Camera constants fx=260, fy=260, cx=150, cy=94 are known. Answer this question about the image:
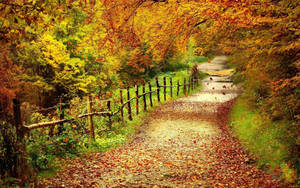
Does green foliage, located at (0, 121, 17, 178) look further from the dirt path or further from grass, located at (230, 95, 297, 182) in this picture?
grass, located at (230, 95, 297, 182)

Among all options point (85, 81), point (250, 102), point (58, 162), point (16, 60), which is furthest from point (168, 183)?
point (16, 60)

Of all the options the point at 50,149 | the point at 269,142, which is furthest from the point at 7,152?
the point at 269,142

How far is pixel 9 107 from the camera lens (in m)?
4.60

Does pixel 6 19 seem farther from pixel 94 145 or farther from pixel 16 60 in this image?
pixel 16 60

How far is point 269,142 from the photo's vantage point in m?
7.27

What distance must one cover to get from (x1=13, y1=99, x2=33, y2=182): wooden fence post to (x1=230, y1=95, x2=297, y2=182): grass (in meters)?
4.79

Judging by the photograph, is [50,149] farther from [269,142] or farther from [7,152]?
[269,142]

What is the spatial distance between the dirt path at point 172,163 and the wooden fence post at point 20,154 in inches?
17.5

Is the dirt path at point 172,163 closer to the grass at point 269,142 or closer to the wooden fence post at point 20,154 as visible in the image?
the grass at point 269,142

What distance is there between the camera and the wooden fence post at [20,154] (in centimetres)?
452

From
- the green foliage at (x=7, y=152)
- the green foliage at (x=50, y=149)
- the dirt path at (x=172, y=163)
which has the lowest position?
the dirt path at (x=172, y=163)

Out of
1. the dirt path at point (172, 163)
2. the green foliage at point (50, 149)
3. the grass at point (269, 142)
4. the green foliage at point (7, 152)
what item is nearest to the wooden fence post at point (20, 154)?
the green foliage at point (7, 152)

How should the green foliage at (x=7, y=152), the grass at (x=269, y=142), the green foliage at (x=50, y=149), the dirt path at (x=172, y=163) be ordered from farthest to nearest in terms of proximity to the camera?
1. the grass at (x=269, y=142)
2. the dirt path at (x=172, y=163)
3. the green foliage at (x=50, y=149)
4. the green foliage at (x=7, y=152)

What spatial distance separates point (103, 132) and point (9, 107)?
4954 millimetres
